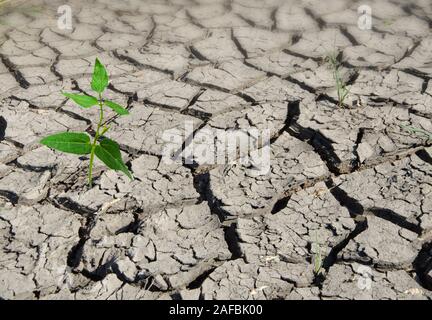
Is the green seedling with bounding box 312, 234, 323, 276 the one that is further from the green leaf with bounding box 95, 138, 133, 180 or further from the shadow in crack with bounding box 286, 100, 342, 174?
the green leaf with bounding box 95, 138, 133, 180

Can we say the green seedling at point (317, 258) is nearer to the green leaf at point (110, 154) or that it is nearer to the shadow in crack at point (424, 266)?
the shadow in crack at point (424, 266)

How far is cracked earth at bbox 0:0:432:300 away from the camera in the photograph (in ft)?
5.98

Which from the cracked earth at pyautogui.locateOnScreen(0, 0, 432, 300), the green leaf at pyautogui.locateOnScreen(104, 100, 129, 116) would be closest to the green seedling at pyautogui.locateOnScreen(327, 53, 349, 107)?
the cracked earth at pyautogui.locateOnScreen(0, 0, 432, 300)

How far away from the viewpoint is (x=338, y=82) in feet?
9.39

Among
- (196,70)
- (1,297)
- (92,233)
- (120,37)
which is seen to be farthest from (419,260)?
(120,37)

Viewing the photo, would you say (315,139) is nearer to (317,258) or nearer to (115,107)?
(317,258)

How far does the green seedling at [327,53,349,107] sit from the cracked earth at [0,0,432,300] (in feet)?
0.13

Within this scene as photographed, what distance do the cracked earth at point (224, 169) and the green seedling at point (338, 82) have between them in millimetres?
39

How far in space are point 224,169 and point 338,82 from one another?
2.95 ft

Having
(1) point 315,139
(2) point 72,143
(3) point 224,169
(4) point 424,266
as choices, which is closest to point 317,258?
(4) point 424,266

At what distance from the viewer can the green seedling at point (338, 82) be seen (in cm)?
264

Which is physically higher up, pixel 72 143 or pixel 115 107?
pixel 115 107

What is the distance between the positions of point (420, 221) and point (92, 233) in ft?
3.55

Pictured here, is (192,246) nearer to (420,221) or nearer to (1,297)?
(1,297)
